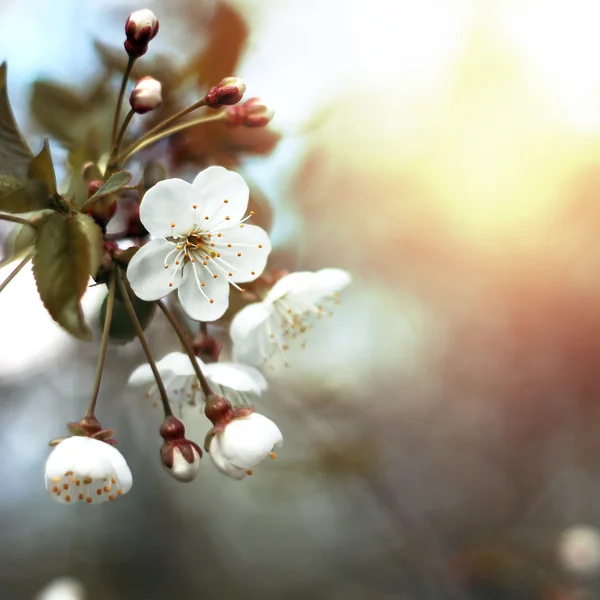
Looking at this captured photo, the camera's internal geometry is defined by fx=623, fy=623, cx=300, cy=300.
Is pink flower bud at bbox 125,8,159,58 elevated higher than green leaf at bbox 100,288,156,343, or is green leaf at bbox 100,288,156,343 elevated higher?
pink flower bud at bbox 125,8,159,58

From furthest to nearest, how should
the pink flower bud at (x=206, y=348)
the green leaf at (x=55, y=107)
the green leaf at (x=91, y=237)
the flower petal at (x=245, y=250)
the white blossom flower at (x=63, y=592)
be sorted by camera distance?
the white blossom flower at (x=63, y=592) → the green leaf at (x=55, y=107) → the pink flower bud at (x=206, y=348) → the flower petal at (x=245, y=250) → the green leaf at (x=91, y=237)

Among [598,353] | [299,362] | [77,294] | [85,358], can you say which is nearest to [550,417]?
[598,353]

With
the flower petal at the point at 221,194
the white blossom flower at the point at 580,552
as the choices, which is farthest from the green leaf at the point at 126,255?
the white blossom flower at the point at 580,552

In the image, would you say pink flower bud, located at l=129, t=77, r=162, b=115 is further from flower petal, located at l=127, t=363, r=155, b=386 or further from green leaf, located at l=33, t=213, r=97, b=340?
flower petal, located at l=127, t=363, r=155, b=386

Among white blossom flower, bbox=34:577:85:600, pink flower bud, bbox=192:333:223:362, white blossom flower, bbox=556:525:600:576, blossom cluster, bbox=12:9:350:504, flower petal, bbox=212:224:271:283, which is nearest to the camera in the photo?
blossom cluster, bbox=12:9:350:504

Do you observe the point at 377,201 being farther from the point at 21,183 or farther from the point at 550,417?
the point at 21,183

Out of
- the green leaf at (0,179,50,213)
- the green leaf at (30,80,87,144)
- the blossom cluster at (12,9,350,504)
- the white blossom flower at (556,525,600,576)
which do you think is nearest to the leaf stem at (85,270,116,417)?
the blossom cluster at (12,9,350,504)

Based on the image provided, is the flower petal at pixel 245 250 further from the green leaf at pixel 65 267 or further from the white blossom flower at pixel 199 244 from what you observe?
the green leaf at pixel 65 267
